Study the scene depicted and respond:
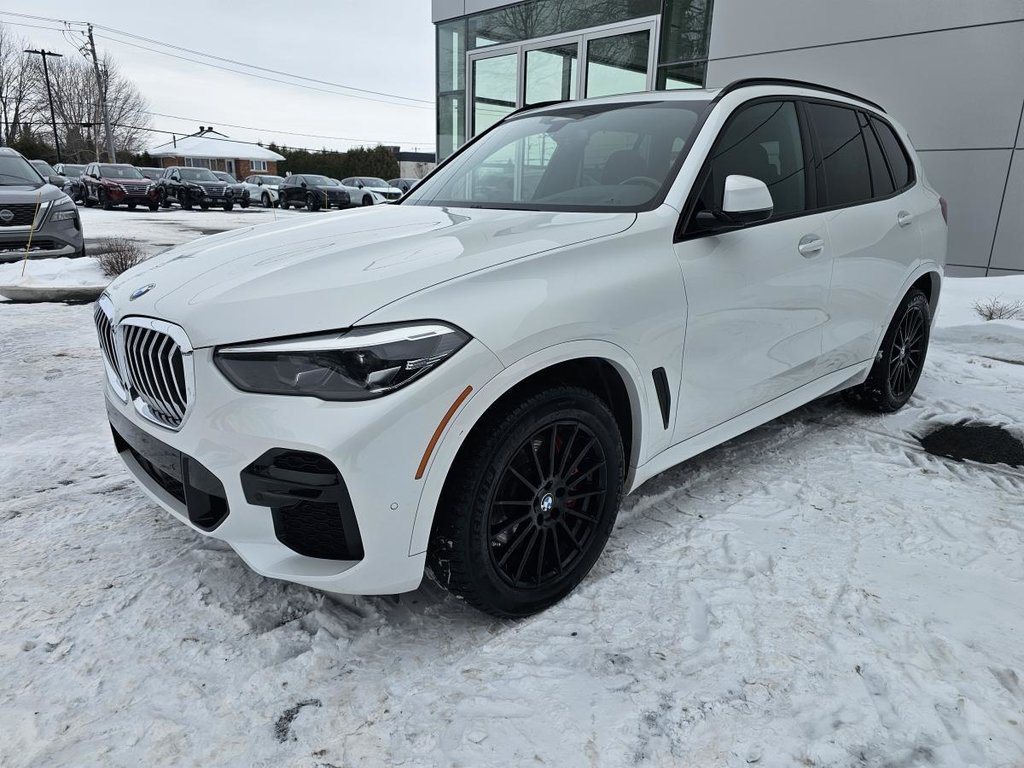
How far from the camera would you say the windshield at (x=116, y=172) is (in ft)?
81.4

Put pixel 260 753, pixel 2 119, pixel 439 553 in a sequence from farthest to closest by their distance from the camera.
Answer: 1. pixel 2 119
2. pixel 439 553
3. pixel 260 753

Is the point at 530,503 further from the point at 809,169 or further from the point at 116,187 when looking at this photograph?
the point at 116,187

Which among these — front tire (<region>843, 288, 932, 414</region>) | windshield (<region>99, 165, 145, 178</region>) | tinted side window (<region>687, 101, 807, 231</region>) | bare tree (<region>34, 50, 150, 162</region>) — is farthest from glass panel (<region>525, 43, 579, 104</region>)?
bare tree (<region>34, 50, 150, 162</region>)

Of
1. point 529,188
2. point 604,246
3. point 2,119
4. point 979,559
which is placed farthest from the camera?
point 2,119

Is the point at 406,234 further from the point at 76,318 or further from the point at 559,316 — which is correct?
the point at 76,318

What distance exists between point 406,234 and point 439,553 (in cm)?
113

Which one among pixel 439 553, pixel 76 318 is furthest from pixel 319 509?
pixel 76 318

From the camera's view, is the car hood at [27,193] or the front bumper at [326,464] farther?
the car hood at [27,193]

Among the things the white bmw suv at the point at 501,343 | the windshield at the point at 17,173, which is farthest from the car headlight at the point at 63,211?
the white bmw suv at the point at 501,343

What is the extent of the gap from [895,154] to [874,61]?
6128 mm

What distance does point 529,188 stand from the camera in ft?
10.3

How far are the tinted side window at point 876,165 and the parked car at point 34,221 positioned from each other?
9.91 m

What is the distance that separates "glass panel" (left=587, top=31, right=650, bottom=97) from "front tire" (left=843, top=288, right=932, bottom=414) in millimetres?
8088

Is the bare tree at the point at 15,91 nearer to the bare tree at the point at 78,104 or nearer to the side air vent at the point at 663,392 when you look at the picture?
the bare tree at the point at 78,104
